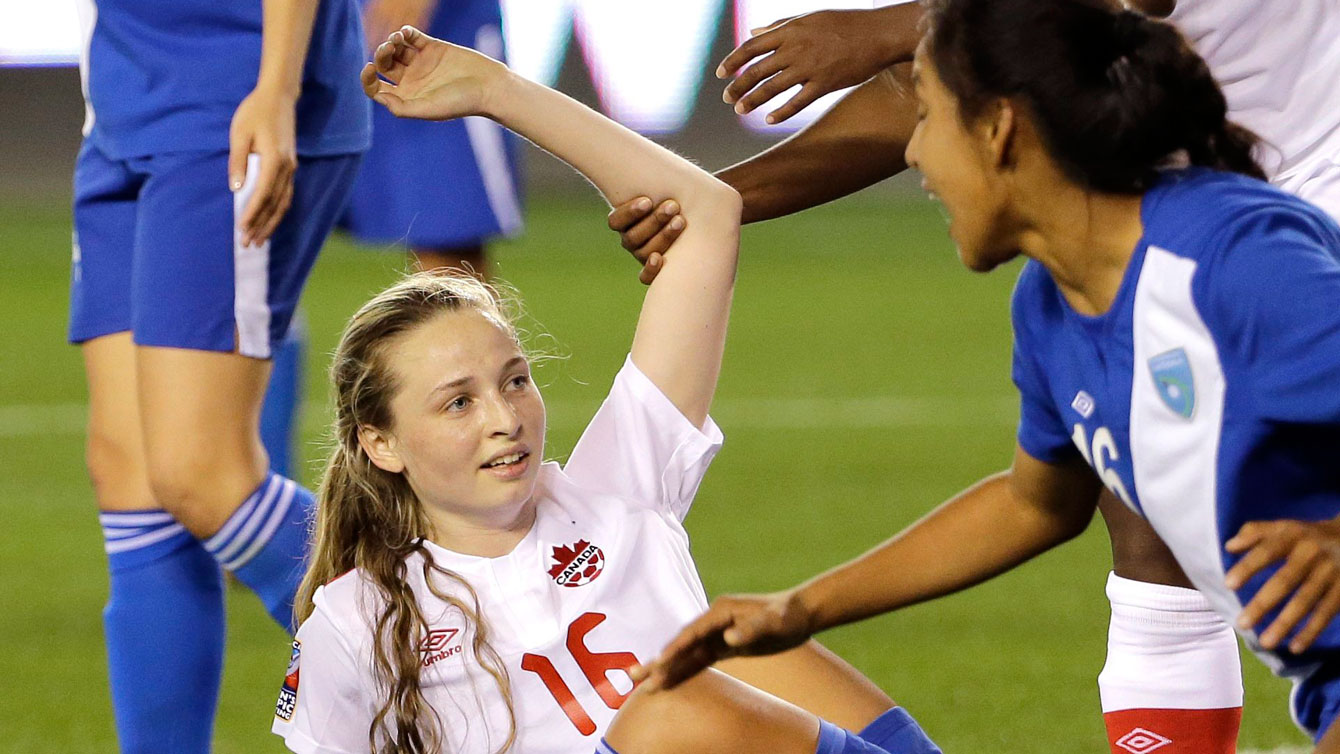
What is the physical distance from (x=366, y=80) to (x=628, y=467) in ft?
2.10

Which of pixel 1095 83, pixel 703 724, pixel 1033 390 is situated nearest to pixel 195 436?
pixel 703 724

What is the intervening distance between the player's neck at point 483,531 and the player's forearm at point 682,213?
301 millimetres

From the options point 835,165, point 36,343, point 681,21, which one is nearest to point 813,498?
point 835,165

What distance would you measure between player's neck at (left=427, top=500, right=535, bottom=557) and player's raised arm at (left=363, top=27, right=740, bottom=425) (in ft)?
0.99

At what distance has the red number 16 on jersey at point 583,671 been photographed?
2461 millimetres

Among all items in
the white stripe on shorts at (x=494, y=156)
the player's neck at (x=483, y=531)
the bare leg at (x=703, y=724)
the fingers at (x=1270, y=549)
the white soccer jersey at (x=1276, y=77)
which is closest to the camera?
the fingers at (x=1270, y=549)

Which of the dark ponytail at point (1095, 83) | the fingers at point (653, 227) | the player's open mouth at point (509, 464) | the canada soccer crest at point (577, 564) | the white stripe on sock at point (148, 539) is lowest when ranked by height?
the white stripe on sock at point (148, 539)

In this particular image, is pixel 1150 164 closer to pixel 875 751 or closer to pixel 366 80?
pixel 875 751

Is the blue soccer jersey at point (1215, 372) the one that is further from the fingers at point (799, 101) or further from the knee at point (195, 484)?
the knee at point (195, 484)

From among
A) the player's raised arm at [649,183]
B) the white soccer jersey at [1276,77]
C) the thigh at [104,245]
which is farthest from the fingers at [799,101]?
the thigh at [104,245]

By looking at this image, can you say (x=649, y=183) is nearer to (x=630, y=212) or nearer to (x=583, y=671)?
(x=630, y=212)

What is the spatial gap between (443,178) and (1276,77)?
2.95 m

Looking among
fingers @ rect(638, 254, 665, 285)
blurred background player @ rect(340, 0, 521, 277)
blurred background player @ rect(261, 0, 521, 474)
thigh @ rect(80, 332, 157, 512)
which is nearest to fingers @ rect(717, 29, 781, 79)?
fingers @ rect(638, 254, 665, 285)

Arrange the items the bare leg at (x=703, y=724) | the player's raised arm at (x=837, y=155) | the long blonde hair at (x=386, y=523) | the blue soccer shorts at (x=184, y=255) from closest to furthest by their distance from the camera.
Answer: the bare leg at (x=703, y=724) → the long blonde hair at (x=386, y=523) → the player's raised arm at (x=837, y=155) → the blue soccer shorts at (x=184, y=255)
